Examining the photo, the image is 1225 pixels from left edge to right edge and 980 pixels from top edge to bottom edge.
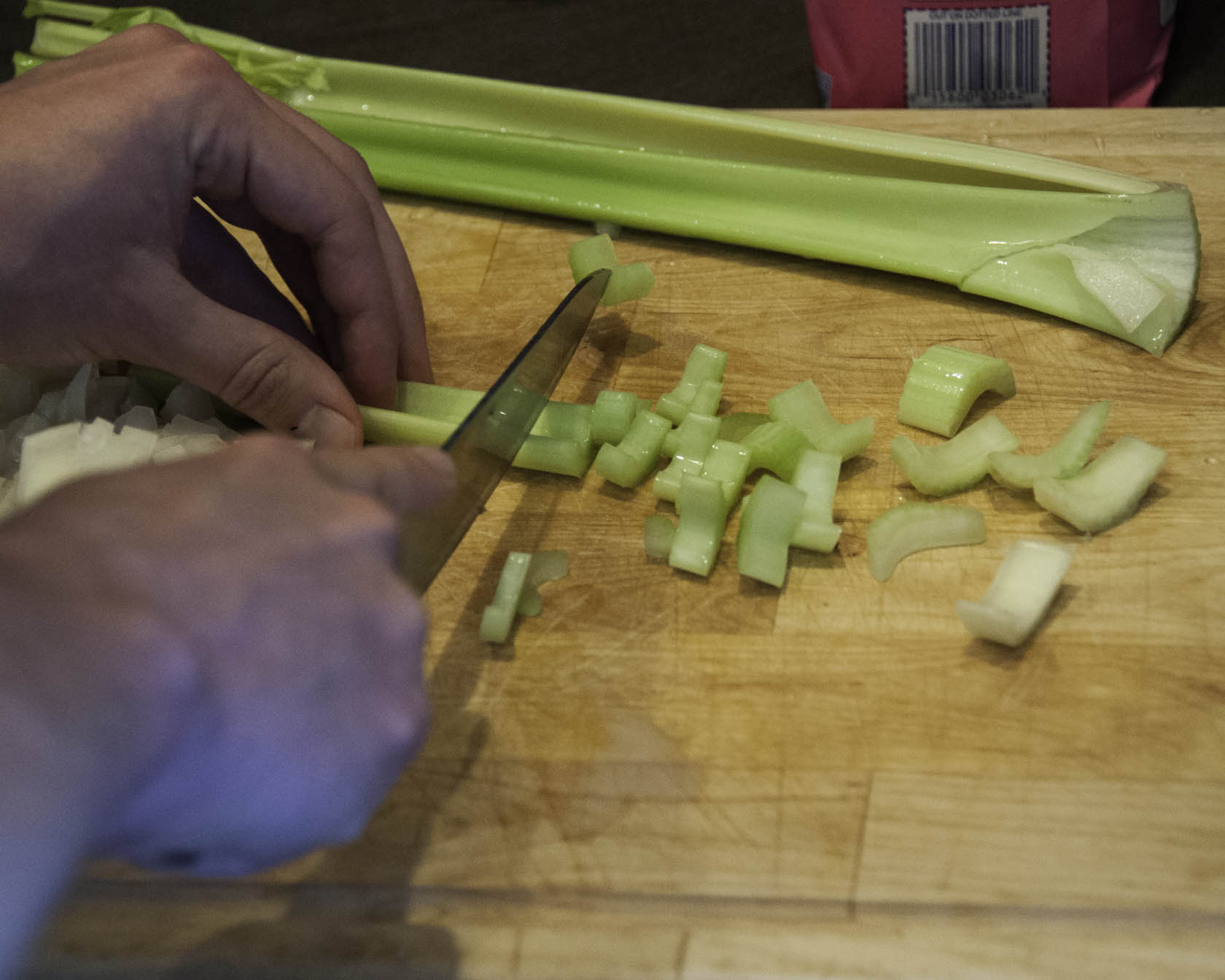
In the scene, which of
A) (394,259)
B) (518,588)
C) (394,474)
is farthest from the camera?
(394,259)

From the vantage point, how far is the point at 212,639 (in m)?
0.79

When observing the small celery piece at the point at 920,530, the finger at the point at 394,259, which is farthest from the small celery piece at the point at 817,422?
the finger at the point at 394,259

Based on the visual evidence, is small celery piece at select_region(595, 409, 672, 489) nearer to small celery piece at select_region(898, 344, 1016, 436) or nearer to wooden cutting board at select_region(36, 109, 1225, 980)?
wooden cutting board at select_region(36, 109, 1225, 980)

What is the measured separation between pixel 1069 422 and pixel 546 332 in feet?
2.44

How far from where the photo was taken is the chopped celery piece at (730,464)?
1426 millimetres

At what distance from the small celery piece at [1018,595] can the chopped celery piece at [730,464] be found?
0.32 m

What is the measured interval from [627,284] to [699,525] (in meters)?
0.51

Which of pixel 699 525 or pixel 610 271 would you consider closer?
pixel 699 525

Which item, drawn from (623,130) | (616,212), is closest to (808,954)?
(616,212)

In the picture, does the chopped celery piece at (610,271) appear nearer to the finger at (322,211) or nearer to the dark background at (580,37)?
the finger at (322,211)

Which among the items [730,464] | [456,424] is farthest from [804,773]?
[456,424]

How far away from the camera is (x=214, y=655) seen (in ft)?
2.61

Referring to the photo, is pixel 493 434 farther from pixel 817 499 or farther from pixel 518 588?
pixel 817 499

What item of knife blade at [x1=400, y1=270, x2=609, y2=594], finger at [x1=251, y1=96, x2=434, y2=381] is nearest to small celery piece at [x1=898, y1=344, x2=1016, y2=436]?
knife blade at [x1=400, y1=270, x2=609, y2=594]
